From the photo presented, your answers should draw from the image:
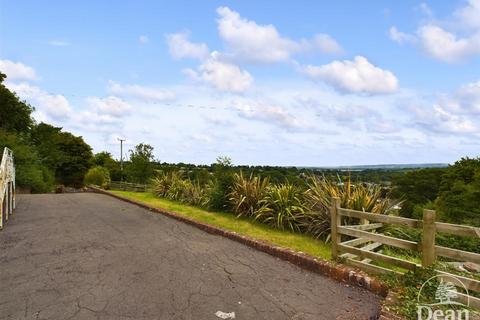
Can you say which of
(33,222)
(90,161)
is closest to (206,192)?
→ (33,222)

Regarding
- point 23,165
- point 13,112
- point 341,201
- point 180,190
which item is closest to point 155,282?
point 341,201

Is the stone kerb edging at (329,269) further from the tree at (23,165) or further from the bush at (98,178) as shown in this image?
the bush at (98,178)

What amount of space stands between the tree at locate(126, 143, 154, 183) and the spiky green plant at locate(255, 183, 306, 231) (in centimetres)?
1631

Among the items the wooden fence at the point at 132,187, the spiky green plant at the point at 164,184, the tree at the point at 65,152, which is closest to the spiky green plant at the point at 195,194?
the spiky green plant at the point at 164,184

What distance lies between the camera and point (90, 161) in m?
51.6

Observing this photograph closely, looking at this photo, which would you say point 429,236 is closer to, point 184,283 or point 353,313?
point 353,313

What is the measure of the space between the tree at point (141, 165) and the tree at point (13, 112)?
18469mm

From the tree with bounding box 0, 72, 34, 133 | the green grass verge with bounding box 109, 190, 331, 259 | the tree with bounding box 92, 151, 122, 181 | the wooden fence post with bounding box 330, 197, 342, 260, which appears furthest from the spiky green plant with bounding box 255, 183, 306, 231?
the tree with bounding box 92, 151, 122, 181

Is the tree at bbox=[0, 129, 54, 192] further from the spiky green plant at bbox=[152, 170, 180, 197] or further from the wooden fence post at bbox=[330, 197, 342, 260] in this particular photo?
the wooden fence post at bbox=[330, 197, 342, 260]

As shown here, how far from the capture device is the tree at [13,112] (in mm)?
33406

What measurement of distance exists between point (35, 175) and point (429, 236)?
3172 cm

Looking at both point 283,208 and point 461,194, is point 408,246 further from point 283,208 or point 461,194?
point 461,194

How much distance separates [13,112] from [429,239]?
135ft

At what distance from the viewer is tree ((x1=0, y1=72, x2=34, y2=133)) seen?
33.4 m
